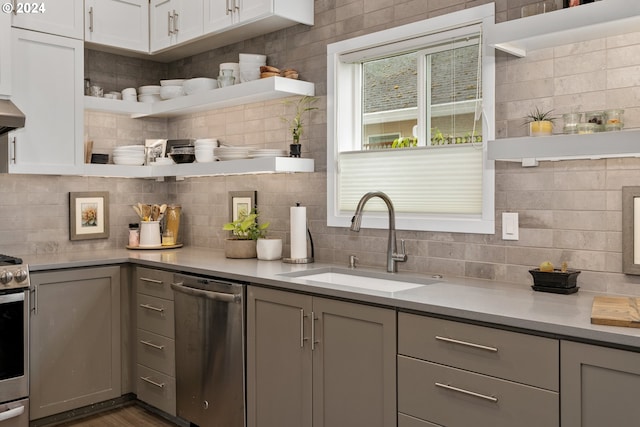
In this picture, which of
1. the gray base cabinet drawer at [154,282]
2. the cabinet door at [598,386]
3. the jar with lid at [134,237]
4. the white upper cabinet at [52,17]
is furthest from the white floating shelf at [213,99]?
the cabinet door at [598,386]

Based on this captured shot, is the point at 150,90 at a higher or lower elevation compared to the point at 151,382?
higher

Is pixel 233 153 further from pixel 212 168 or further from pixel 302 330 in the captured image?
pixel 302 330

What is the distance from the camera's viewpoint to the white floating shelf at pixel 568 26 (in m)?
2.10

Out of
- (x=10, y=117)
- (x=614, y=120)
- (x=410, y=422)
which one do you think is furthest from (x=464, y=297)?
(x=10, y=117)

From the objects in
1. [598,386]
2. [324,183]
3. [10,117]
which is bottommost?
[598,386]

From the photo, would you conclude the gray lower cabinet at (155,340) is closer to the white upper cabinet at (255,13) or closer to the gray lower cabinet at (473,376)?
the white upper cabinet at (255,13)

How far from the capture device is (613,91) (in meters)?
2.37

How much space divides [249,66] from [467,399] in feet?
8.23

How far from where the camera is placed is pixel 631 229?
232cm

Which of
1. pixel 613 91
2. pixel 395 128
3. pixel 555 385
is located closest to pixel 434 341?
pixel 555 385

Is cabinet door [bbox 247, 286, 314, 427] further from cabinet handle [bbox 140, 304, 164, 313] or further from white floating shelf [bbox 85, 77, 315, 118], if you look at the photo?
white floating shelf [bbox 85, 77, 315, 118]

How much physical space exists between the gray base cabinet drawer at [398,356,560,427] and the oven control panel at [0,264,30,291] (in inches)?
84.2

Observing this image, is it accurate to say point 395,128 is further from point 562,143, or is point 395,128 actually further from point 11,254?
point 11,254

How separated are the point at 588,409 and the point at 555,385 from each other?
113mm
